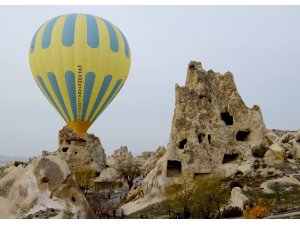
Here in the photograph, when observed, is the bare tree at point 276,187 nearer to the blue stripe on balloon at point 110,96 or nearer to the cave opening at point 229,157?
the cave opening at point 229,157

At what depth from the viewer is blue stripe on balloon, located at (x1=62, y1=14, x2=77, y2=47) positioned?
76.7ft

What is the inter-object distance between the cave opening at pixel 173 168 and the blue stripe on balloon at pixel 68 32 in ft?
38.1

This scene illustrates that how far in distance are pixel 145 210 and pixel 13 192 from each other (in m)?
12.1

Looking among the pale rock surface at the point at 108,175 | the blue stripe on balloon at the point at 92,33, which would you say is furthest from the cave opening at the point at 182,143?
the pale rock surface at the point at 108,175

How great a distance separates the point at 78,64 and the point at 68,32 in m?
1.80

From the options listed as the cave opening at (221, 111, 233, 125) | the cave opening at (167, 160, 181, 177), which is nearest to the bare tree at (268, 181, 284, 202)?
the cave opening at (167, 160, 181, 177)

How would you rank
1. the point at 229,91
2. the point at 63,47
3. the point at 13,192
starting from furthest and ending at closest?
the point at 229,91 < the point at 63,47 < the point at 13,192

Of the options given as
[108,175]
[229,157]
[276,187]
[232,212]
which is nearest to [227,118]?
[229,157]

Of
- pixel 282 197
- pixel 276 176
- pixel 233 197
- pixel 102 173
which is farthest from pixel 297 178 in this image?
pixel 102 173

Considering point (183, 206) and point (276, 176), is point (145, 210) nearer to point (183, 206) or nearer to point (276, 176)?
point (183, 206)

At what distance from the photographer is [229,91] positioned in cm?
3284

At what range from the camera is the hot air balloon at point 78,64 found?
2339 cm

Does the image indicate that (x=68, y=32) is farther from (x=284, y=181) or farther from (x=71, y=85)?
(x=284, y=181)

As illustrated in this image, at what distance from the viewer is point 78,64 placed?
23.3m
